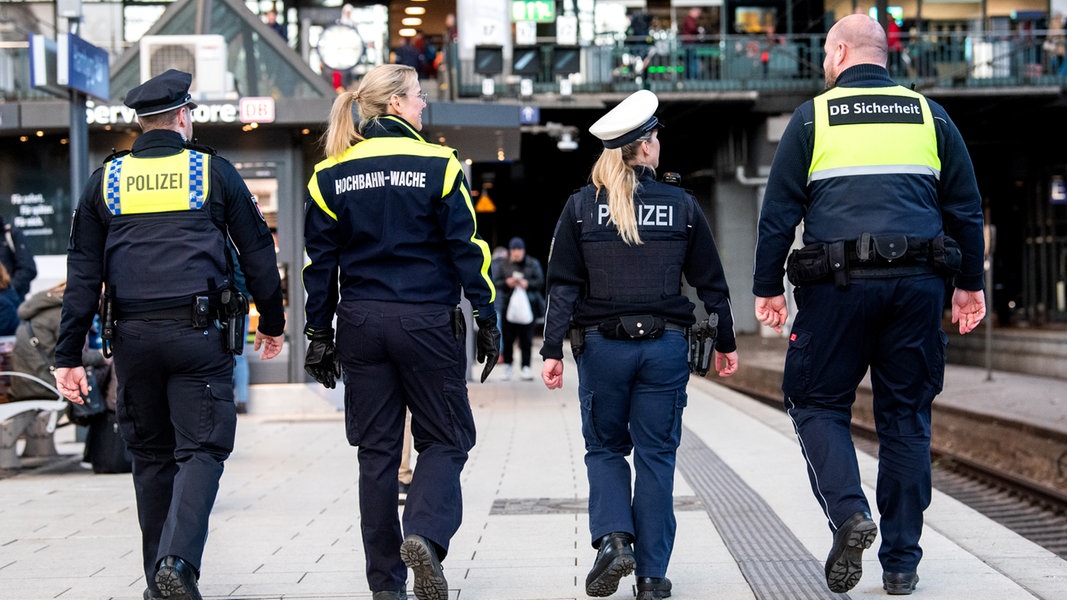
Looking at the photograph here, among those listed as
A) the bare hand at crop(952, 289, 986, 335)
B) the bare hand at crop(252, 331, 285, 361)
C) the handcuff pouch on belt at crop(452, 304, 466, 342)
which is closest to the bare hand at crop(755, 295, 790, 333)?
the bare hand at crop(952, 289, 986, 335)

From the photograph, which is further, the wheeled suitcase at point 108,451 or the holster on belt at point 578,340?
the wheeled suitcase at point 108,451

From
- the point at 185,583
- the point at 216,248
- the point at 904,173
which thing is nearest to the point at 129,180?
the point at 216,248

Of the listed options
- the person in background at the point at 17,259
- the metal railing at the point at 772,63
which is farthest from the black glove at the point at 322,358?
the metal railing at the point at 772,63

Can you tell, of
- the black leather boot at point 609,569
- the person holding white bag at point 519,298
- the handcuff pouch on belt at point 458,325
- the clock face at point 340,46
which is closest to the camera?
the black leather boot at point 609,569

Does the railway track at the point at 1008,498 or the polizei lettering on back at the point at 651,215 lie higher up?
the polizei lettering on back at the point at 651,215

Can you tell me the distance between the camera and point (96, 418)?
8.77m

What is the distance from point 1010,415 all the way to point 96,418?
10567 mm

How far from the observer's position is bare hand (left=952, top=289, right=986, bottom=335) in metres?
4.94

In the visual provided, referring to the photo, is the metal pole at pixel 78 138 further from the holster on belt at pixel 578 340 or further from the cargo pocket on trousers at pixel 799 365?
the cargo pocket on trousers at pixel 799 365

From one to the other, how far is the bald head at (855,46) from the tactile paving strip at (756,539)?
1.84m

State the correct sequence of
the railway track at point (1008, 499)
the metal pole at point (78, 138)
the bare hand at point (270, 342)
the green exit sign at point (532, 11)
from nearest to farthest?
the bare hand at point (270, 342), the railway track at point (1008, 499), the metal pole at point (78, 138), the green exit sign at point (532, 11)

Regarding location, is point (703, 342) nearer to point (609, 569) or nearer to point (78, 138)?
point (609, 569)

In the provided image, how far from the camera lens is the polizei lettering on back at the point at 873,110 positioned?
15.9 ft

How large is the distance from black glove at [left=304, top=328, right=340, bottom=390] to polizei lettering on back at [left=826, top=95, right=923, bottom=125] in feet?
6.34
